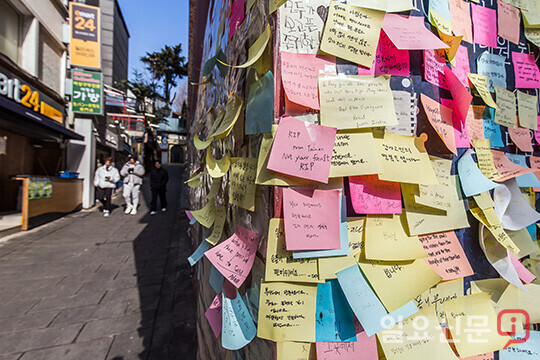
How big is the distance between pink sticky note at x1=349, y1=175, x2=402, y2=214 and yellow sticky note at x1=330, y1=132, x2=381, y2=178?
0.03m

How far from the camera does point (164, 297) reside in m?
3.30

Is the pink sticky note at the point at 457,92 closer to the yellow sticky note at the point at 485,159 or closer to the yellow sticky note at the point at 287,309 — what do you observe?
the yellow sticky note at the point at 485,159

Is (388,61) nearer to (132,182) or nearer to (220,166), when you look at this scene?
(220,166)

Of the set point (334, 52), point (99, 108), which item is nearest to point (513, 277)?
point (334, 52)

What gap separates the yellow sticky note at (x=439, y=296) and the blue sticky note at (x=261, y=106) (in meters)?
0.71

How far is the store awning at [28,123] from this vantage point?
6219mm

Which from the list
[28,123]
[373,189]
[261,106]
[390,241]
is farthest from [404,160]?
[28,123]

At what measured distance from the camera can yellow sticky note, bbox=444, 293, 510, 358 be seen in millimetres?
870

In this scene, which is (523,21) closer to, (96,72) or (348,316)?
(348,316)

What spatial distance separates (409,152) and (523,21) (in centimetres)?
91

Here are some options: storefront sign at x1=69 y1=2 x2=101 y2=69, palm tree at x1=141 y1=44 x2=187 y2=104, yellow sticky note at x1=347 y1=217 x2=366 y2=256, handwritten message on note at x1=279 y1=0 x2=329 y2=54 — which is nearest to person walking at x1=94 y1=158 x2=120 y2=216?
storefront sign at x1=69 y1=2 x2=101 y2=69

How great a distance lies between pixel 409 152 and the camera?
32.0 inches

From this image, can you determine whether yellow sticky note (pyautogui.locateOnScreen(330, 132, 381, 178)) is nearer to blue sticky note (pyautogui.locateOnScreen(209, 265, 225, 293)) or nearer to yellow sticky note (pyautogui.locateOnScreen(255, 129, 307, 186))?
yellow sticky note (pyautogui.locateOnScreen(255, 129, 307, 186))

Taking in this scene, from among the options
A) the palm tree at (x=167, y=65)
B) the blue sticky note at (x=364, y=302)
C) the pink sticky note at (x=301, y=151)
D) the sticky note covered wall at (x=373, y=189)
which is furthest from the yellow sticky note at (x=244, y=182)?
the palm tree at (x=167, y=65)
